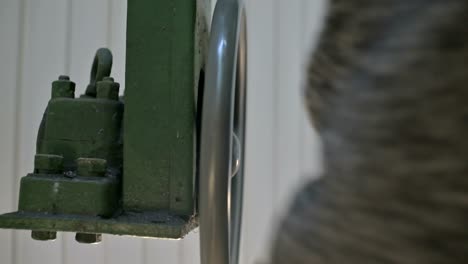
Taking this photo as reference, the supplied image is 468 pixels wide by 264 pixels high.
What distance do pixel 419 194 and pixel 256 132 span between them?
55.6 inches

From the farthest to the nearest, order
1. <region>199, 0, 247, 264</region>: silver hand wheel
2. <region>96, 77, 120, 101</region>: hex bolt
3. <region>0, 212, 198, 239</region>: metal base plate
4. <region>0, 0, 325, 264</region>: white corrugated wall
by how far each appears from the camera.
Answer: <region>0, 0, 325, 264</region>: white corrugated wall → <region>96, 77, 120, 101</region>: hex bolt → <region>0, 212, 198, 239</region>: metal base plate → <region>199, 0, 247, 264</region>: silver hand wheel

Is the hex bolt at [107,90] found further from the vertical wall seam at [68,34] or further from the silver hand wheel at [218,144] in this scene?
the vertical wall seam at [68,34]

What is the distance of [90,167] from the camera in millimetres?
708

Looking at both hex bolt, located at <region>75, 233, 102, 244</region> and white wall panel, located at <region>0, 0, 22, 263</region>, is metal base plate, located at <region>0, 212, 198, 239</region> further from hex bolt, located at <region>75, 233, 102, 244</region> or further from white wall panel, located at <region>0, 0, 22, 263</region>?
white wall panel, located at <region>0, 0, 22, 263</region>

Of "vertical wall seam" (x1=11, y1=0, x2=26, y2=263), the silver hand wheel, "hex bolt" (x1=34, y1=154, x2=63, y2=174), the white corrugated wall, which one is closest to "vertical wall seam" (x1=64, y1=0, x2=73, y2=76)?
the white corrugated wall

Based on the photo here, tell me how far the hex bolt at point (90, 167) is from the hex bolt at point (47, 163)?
34mm

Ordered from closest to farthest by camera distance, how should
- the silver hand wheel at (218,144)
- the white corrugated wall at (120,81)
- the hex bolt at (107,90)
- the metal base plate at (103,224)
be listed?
the silver hand wheel at (218,144)
the metal base plate at (103,224)
the hex bolt at (107,90)
the white corrugated wall at (120,81)

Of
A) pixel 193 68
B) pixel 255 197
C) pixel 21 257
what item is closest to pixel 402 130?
pixel 193 68

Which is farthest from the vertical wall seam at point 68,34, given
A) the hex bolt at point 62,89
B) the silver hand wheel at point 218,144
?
the silver hand wheel at point 218,144

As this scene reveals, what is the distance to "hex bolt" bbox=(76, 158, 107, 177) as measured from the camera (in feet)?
2.33

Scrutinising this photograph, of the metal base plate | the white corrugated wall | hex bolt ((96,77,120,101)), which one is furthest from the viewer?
the white corrugated wall

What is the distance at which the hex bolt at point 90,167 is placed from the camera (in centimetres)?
71

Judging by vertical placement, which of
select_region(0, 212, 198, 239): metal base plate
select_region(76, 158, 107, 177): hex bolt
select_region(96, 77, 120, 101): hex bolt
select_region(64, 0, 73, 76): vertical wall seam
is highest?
select_region(64, 0, 73, 76): vertical wall seam

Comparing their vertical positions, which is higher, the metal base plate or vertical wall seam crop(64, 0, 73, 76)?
vertical wall seam crop(64, 0, 73, 76)
